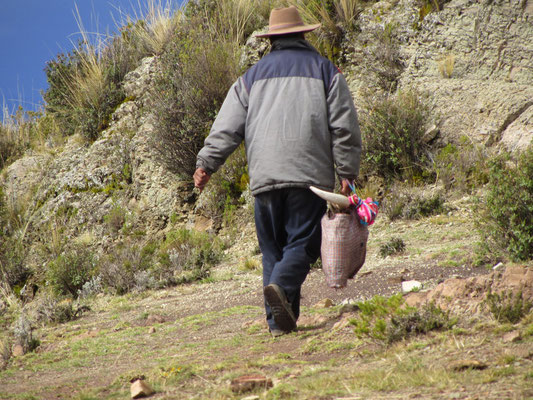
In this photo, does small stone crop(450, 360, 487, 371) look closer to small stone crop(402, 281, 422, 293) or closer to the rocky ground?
the rocky ground

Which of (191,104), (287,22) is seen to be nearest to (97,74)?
(191,104)

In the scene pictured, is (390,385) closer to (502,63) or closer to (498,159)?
(498,159)

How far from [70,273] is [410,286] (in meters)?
5.73

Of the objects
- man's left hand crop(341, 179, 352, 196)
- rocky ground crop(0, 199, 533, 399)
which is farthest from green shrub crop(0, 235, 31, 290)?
man's left hand crop(341, 179, 352, 196)

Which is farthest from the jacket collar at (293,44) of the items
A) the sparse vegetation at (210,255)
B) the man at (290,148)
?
the sparse vegetation at (210,255)

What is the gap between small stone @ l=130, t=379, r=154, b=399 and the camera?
2.98m

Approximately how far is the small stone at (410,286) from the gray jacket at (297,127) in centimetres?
138

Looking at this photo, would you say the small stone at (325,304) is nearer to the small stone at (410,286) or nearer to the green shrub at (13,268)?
the small stone at (410,286)

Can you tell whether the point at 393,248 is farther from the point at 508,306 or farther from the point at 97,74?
the point at 97,74

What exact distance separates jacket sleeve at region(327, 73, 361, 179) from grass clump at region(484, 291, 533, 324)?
124 centimetres

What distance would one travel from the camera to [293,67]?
3992 millimetres

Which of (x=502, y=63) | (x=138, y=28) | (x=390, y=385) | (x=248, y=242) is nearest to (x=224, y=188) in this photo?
(x=248, y=242)

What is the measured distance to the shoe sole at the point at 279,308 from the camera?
3.77m

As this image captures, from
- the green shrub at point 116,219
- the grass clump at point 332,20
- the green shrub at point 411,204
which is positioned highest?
the grass clump at point 332,20
